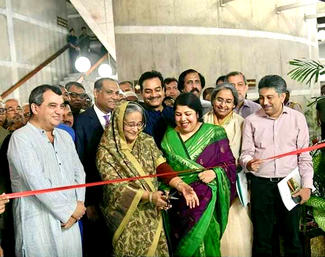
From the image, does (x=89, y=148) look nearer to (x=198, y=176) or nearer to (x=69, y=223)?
(x=69, y=223)

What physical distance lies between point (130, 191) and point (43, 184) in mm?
551

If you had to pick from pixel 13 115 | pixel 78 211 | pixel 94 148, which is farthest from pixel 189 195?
pixel 13 115

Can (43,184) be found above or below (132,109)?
below

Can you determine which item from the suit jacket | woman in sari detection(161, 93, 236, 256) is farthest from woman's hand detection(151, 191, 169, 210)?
the suit jacket

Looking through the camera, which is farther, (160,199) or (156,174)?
(156,174)

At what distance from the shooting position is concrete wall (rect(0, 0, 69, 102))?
31.4ft

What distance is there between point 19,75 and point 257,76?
5890 mm

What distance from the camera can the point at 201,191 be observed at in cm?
280

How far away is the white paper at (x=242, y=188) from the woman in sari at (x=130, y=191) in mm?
595

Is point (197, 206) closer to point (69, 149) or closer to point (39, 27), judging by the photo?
point (69, 149)

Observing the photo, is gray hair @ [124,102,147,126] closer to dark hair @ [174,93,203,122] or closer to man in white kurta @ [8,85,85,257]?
dark hair @ [174,93,203,122]

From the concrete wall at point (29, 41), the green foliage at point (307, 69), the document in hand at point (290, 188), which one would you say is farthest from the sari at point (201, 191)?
the concrete wall at point (29, 41)

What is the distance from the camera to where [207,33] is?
7348 mm

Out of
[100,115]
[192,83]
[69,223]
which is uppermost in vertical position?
[192,83]
